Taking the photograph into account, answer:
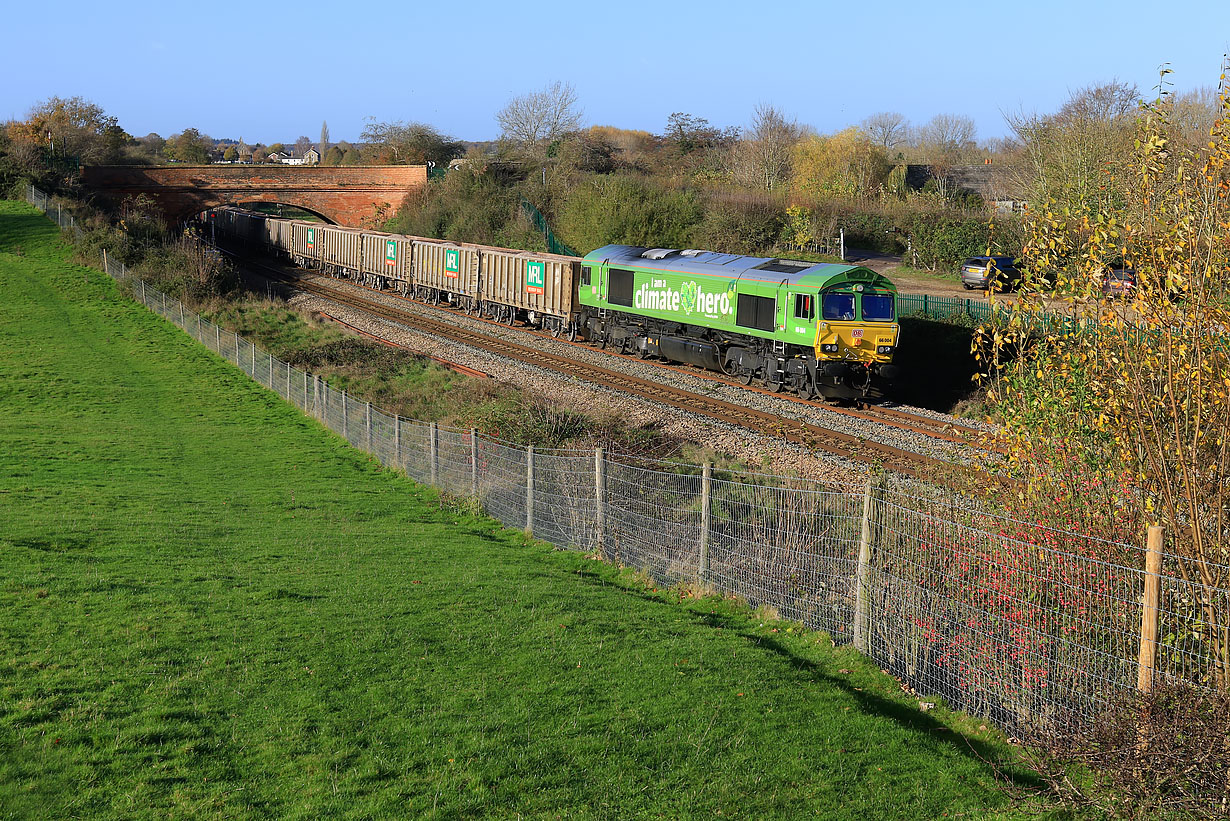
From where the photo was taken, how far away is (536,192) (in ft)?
235

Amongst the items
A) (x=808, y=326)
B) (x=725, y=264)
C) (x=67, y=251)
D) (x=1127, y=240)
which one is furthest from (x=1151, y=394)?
(x=67, y=251)

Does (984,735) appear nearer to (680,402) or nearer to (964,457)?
(964,457)

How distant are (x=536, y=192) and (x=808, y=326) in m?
50.5

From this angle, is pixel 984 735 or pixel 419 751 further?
pixel 984 735

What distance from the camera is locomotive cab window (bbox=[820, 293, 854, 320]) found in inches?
945

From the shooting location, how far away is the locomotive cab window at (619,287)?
31.8 meters

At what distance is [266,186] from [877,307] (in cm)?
5439

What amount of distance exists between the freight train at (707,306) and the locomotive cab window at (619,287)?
4cm

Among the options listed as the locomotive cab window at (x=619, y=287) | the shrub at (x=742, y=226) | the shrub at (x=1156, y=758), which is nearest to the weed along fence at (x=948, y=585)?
the shrub at (x=1156, y=758)

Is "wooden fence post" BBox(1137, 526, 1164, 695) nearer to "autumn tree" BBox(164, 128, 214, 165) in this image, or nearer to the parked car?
the parked car

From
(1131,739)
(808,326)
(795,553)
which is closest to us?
(1131,739)

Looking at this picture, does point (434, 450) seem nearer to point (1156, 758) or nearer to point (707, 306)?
point (707, 306)

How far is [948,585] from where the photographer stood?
27.6ft

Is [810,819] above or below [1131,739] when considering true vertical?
below
